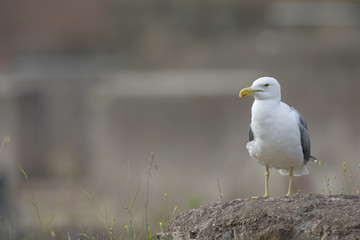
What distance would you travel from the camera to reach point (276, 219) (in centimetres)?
486

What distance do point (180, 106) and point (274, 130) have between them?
7.66m

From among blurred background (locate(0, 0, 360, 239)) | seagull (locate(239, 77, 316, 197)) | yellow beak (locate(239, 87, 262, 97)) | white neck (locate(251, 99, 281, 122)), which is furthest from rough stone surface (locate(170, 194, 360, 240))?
blurred background (locate(0, 0, 360, 239))

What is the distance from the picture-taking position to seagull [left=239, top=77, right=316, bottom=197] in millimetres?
5285

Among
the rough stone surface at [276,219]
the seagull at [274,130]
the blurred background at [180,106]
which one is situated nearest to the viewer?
the rough stone surface at [276,219]

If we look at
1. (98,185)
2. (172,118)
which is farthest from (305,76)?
(98,185)

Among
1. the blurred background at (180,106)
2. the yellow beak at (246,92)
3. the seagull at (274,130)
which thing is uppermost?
the yellow beak at (246,92)

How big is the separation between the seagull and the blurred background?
8.68 feet

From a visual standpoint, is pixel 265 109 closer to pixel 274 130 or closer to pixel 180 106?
pixel 274 130

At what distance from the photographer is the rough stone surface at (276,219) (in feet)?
15.5

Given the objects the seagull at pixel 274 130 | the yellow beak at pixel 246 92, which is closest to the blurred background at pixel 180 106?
the seagull at pixel 274 130

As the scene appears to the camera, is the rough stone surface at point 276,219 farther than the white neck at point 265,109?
No

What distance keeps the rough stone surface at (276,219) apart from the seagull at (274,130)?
0.98 feet

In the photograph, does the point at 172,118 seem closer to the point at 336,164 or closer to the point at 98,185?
the point at 98,185

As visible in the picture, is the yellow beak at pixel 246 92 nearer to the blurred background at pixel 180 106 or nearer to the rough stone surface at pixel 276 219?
the rough stone surface at pixel 276 219
